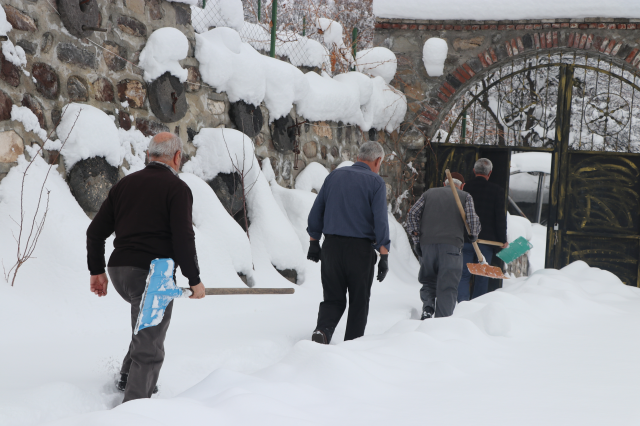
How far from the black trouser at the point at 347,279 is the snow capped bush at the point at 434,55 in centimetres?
463

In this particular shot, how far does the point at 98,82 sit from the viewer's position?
12.5 feet

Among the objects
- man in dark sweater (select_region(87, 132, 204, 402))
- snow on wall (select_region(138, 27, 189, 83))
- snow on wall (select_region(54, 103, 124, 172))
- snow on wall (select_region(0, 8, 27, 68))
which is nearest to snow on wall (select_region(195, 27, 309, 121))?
snow on wall (select_region(138, 27, 189, 83))

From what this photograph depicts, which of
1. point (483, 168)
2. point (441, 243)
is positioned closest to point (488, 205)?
point (483, 168)

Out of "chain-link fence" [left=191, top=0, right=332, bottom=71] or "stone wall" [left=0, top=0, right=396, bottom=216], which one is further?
"chain-link fence" [left=191, top=0, right=332, bottom=71]

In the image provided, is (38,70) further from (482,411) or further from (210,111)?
(482,411)

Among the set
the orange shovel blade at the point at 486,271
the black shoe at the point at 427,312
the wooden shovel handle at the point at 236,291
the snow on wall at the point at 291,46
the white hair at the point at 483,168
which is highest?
the snow on wall at the point at 291,46

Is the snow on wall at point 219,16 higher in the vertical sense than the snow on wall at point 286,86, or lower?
higher

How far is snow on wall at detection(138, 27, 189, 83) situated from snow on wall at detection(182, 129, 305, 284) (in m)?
0.63

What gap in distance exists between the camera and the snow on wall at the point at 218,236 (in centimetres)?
416

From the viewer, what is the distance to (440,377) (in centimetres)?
235

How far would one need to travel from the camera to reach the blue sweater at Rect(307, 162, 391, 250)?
3398mm

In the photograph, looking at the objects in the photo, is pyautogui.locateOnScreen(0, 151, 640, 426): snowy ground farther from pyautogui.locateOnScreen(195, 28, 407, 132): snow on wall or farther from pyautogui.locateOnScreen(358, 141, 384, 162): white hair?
pyautogui.locateOnScreen(195, 28, 407, 132): snow on wall

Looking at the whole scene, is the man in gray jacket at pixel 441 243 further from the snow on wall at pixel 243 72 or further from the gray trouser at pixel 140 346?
the gray trouser at pixel 140 346

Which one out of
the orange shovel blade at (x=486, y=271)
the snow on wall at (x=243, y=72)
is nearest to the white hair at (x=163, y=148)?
the snow on wall at (x=243, y=72)
